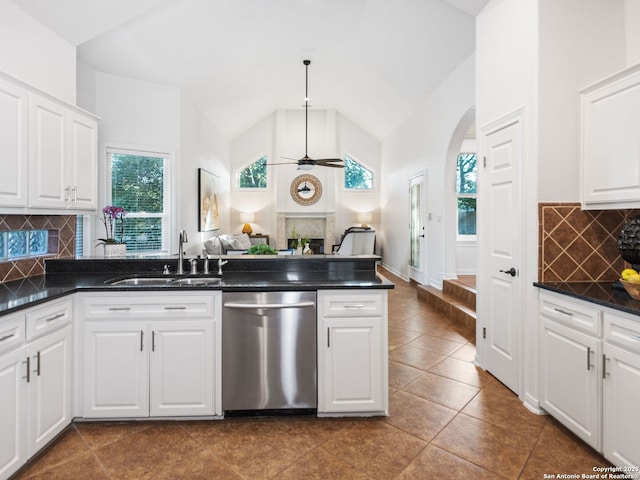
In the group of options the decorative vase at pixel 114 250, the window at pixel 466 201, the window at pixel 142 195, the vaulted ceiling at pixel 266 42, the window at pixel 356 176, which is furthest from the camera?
the window at pixel 356 176

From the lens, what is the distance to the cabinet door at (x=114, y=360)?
2334 mm

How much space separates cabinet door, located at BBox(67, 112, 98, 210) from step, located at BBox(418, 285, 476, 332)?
4027 millimetres

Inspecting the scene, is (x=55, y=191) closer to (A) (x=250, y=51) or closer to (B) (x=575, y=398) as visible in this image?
(B) (x=575, y=398)

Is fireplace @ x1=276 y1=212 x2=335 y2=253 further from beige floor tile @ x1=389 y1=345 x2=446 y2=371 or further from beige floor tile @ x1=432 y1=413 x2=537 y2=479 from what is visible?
beige floor tile @ x1=432 y1=413 x2=537 y2=479

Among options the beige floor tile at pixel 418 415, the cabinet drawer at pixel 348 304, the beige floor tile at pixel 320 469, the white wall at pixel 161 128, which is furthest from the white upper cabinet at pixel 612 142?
the white wall at pixel 161 128

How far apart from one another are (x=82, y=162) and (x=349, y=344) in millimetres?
2430

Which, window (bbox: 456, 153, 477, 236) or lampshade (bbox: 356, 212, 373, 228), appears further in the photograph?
lampshade (bbox: 356, 212, 373, 228)

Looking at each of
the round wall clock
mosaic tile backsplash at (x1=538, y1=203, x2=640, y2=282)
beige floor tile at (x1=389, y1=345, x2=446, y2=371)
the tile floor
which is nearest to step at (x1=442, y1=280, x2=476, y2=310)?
beige floor tile at (x1=389, y1=345, x2=446, y2=371)

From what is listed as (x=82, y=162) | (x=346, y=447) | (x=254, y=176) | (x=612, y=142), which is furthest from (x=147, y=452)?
(x=254, y=176)

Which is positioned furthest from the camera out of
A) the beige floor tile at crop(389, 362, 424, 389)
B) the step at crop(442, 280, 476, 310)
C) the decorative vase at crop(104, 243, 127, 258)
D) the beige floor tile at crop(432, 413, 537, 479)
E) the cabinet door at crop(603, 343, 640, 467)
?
the step at crop(442, 280, 476, 310)

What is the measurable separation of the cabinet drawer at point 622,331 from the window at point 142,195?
509 centimetres

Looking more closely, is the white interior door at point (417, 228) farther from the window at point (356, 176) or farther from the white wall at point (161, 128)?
the white wall at point (161, 128)

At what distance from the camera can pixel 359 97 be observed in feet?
26.9

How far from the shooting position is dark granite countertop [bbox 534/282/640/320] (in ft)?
6.12
